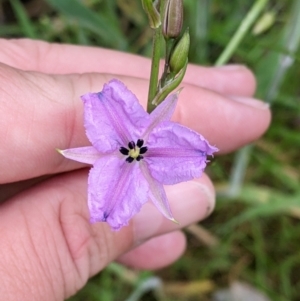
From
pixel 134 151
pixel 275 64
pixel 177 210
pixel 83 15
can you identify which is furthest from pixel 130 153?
pixel 275 64

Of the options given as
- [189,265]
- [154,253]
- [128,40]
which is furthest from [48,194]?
[128,40]

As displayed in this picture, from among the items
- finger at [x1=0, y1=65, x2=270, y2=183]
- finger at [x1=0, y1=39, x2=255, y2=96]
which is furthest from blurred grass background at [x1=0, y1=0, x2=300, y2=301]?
finger at [x1=0, y1=65, x2=270, y2=183]

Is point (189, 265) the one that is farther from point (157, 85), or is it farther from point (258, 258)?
point (157, 85)

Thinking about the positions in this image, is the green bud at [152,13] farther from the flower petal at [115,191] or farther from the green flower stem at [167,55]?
the flower petal at [115,191]

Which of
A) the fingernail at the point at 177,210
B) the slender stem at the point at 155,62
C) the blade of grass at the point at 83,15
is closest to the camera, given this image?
the slender stem at the point at 155,62

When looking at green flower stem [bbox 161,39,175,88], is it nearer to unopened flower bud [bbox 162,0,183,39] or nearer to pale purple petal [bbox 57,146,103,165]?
unopened flower bud [bbox 162,0,183,39]

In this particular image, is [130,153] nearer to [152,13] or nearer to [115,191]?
[115,191]

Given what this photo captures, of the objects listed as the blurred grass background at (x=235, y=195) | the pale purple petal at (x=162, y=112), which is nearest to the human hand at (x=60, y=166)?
the pale purple petal at (x=162, y=112)
